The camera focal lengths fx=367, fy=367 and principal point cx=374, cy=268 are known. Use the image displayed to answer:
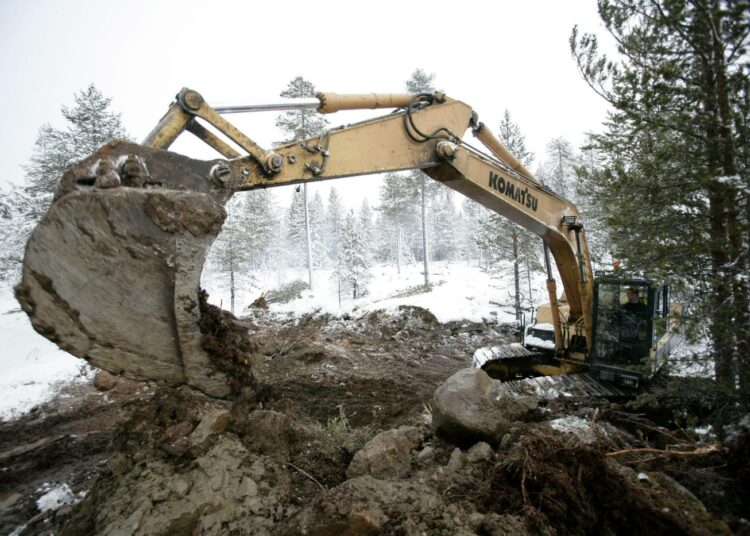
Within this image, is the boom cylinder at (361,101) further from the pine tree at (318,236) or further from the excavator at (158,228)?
the pine tree at (318,236)

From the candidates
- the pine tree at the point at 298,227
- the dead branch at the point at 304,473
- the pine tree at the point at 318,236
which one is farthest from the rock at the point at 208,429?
the pine tree at the point at 318,236

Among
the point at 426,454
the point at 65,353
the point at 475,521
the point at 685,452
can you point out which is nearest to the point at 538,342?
the point at 685,452

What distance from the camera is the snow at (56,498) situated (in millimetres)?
4324

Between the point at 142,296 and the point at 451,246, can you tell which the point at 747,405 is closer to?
the point at 142,296

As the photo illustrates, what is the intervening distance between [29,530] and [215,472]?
96.3 inches

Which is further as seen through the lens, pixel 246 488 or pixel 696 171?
pixel 696 171

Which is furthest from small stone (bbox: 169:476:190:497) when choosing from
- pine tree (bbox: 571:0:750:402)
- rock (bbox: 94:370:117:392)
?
rock (bbox: 94:370:117:392)

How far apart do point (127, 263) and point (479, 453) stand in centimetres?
339

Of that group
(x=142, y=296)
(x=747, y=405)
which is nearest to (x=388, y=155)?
(x=142, y=296)

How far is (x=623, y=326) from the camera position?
241 inches

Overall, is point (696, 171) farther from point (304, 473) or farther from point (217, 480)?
point (217, 480)

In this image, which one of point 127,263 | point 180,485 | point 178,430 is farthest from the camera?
point 178,430

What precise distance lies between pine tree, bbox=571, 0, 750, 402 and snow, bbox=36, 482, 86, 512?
7312 millimetres

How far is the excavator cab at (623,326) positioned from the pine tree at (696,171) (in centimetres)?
141
